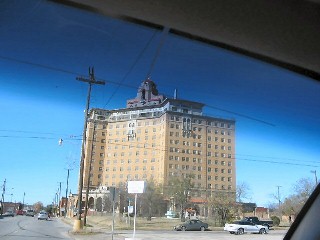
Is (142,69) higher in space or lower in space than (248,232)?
higher

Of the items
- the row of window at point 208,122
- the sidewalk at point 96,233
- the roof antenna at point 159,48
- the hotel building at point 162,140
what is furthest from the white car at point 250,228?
the sidewalk at point 96,233

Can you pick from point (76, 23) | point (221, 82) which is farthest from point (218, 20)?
point (76, 23)

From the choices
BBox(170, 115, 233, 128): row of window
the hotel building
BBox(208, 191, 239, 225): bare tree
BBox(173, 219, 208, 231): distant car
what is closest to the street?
BBox(173, 219, 208, 231): distant car

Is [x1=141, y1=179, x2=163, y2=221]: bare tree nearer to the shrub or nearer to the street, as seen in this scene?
the street

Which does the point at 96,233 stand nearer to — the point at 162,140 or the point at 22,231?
the point at 22,231

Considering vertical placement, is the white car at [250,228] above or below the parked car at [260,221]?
below

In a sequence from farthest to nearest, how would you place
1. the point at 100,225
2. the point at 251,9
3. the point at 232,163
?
the point at 100,225 < the point at 232,163 < the point at 251,9

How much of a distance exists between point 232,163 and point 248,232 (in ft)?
6.60

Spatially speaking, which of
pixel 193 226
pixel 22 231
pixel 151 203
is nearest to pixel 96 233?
pixel 22 231

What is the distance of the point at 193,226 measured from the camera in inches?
392

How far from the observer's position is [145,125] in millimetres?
4051

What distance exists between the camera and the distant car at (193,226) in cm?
920

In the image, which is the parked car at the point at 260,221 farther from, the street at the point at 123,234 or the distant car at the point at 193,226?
the distant car at the point at 193,226

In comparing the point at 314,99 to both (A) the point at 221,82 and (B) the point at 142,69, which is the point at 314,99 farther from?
(B) the point at 142,69
